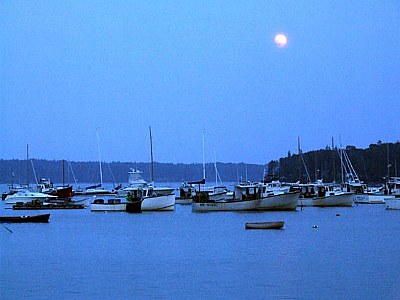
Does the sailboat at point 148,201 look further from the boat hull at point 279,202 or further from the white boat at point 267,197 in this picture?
the boat hull at point 279,202

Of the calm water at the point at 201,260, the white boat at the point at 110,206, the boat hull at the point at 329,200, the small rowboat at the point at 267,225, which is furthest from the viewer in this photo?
the boat hull at the point at 329,200

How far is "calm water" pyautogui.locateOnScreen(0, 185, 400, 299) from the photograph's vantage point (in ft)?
96.0

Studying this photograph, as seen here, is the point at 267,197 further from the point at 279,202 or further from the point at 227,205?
the point at 227,205

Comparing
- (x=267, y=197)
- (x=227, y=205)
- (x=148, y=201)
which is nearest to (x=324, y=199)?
(x=267, y=197)

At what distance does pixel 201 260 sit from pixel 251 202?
3258 centimetres

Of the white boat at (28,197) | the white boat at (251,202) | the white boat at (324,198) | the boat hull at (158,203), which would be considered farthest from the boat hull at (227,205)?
the white boat at (28,197)

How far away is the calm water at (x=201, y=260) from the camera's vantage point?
2927cm

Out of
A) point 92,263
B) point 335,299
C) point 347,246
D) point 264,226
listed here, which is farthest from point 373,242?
point 335,299

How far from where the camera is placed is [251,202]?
70438 millimetres

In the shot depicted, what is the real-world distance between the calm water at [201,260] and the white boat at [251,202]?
5129 millimetres

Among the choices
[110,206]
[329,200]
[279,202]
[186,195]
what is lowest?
[329,200]

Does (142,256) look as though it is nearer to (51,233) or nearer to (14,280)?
(14,280)

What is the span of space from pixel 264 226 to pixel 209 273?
21.1m

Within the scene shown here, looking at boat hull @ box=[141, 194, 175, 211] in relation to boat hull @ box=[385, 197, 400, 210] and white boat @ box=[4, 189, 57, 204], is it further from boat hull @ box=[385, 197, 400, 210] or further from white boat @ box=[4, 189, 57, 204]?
white boat @ box=[4, 189, 57, 204]
